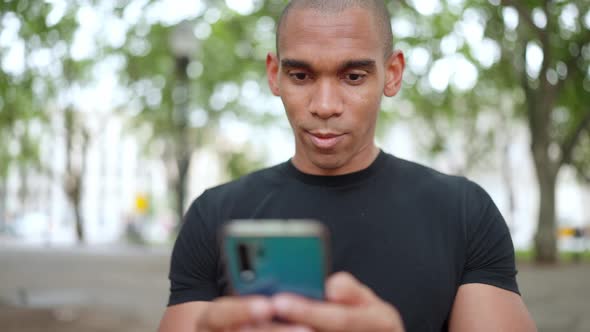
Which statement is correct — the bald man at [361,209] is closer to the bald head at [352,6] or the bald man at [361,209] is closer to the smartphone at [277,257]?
the bald head at [352,6]

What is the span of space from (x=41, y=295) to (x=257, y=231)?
495 inches

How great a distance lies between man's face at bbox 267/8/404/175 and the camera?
2193 millimetres

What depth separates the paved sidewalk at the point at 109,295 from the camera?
33.2 feet

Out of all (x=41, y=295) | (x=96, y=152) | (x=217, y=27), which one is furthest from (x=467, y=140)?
(x=96, y=152)

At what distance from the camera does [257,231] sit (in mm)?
1372

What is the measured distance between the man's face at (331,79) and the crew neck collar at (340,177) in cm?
5

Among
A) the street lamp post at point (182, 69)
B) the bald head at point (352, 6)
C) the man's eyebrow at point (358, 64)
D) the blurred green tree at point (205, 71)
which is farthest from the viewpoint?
the blurred green tree at point (205, 71)

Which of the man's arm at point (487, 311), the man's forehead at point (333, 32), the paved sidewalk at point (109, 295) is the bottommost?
the paved sidewalk at point (109, 295)

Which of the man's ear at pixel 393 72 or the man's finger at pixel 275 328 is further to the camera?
the man's ear at pixel 393 72

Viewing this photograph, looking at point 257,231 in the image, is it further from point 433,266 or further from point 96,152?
point 96,152

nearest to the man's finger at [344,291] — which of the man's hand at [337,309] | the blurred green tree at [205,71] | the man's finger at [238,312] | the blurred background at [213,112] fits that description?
the man's hand at [337,309]

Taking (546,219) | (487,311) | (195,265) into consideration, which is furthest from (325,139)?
(546,219)

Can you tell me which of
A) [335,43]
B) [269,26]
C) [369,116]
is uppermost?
[269,26]

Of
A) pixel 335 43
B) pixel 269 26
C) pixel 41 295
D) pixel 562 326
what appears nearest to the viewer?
pixel 335 43
